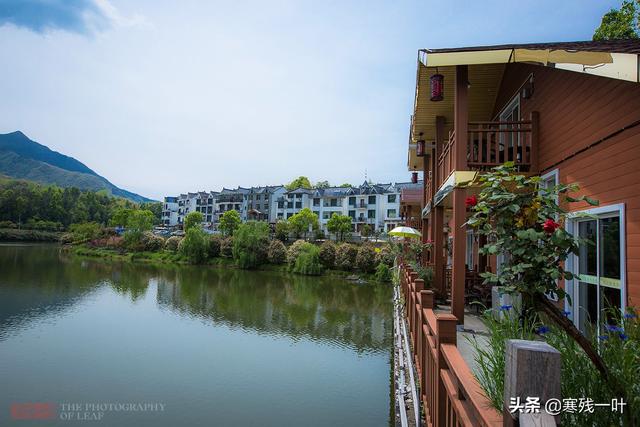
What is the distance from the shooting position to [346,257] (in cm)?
3506

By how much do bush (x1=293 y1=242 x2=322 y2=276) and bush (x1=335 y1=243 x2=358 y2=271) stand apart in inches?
73.5

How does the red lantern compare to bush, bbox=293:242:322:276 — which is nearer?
the red lantern

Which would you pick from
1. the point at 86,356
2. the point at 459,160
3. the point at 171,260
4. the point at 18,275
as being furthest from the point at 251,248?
the point at 459,160

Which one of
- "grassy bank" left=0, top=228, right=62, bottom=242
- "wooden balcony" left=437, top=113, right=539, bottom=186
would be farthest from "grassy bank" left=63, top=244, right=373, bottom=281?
"wooden balcony" left=437, top=113, right=539, bottom=186

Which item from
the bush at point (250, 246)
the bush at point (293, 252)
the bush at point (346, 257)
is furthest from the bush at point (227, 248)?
the bush at point (346, 257)

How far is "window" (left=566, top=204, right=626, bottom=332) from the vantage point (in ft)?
14.4

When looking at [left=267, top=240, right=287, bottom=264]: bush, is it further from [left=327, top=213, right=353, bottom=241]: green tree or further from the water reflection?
[left=327, top=213, right=353, bottom=241]: green tree

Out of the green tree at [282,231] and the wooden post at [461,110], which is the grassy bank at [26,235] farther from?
the wooden post at [461,110]

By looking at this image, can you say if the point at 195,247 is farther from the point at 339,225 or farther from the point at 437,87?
the point at 437,87

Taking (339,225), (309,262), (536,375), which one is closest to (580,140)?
(536,375)

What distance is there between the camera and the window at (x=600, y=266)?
173 inches

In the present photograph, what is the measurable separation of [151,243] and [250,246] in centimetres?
1770

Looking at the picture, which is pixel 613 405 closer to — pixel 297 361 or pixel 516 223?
pixel 516 223

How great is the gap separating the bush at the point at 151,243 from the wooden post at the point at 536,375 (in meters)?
52.9
